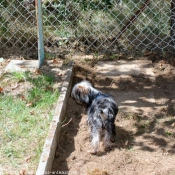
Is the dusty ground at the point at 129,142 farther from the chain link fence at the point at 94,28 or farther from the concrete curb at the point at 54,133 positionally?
the chain link fence at the point at 94,28

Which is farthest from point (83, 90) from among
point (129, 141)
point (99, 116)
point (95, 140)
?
point (129, 141)

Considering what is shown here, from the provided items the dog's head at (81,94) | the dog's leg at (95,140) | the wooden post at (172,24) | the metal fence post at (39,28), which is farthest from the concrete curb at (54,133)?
the wooden post at (172,24)

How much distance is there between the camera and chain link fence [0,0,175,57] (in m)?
7.19

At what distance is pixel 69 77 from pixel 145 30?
2.27 metres

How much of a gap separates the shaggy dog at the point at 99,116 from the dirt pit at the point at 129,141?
5.4 inches

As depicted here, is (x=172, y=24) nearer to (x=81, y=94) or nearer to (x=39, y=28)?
(x=39, y=28)

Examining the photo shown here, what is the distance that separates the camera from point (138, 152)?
440 centimetres

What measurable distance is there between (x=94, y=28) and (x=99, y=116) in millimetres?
3244

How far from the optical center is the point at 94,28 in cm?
736

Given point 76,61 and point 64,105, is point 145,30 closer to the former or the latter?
point 76,61

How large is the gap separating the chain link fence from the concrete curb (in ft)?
5.42

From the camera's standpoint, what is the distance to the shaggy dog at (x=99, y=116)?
14.4ft

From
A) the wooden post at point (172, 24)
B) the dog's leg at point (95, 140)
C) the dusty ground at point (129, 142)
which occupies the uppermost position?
the wooden post at point (172, 24)

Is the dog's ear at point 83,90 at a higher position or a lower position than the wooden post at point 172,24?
lower
